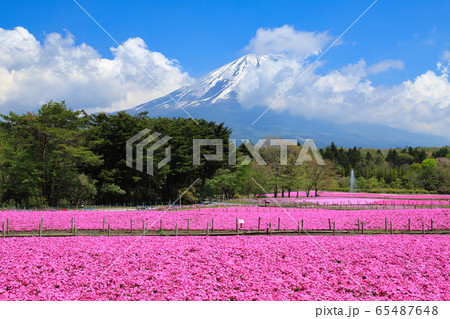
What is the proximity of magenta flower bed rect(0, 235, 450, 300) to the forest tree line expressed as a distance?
25934mm

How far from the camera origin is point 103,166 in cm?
4700

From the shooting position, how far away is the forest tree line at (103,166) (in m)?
39.2

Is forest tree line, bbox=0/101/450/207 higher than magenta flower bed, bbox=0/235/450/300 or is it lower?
higher

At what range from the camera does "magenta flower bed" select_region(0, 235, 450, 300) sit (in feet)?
32.0

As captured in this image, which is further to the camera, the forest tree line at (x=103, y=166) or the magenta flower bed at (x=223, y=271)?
the forest tree line at (x=103, y=166)

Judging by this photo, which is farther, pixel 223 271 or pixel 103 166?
pixel 103 166

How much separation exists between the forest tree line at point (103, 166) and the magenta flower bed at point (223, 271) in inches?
1021

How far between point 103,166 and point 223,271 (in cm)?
3951

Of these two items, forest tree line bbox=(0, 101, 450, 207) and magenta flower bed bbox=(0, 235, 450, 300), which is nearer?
magenta flower bed bbox=(0, 235, 450, 300)

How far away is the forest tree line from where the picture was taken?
1544 inches

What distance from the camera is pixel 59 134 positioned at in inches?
1560

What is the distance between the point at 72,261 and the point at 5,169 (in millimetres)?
33869

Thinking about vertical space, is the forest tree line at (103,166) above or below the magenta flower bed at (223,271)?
above

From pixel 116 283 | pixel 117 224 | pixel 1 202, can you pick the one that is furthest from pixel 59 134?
pixel 116 283
